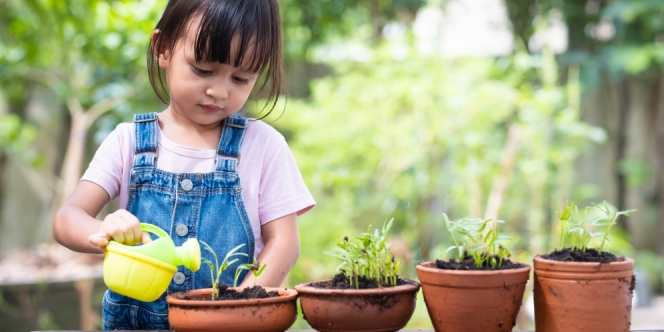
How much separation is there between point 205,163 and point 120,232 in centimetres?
39

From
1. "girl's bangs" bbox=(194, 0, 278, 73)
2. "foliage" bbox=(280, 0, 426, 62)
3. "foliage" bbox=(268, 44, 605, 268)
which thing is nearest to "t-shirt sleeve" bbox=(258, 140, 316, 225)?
"girl's bangs" bbox=(194, 0, 278, 73)

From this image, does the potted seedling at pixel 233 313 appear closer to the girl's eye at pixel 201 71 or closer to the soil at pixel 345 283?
the soil at pixel 345 283

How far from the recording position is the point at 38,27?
3246 millimetres

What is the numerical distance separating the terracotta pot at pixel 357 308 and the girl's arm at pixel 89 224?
27 centimetres

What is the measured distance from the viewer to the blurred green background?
10.8 feet

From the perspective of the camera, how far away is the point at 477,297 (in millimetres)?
974

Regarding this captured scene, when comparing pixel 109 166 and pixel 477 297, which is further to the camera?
pixel 109 166

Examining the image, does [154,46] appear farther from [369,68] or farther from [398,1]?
[398,1]

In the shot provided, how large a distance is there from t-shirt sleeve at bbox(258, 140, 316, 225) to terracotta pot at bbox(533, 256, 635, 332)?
54 centimetres

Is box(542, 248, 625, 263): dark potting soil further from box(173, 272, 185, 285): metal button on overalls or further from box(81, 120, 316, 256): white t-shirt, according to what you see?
box(173, 272, 185, 285): metal button on overalls

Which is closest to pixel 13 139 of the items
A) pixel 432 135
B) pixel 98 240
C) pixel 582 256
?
pixel 432 135

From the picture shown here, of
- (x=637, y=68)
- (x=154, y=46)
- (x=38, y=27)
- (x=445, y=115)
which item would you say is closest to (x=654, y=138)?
(x=637, y=68)

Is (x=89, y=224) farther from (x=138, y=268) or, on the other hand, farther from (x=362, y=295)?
(x=362, y=295)

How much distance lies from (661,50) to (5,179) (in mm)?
4348
